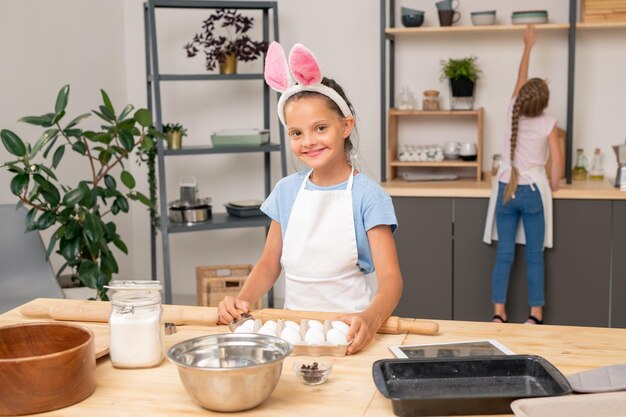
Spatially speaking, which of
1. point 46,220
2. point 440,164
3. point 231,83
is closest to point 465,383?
point 46,220

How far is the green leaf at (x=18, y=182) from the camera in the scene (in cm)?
329

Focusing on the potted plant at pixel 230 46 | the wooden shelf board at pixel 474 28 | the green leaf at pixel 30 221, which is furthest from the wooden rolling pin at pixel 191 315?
the wooden shelf board at pixel 474 28

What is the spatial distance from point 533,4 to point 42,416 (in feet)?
12.6

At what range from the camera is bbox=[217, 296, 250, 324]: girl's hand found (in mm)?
1807

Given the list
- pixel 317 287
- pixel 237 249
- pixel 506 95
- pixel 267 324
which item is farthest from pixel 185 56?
pixel 267 324

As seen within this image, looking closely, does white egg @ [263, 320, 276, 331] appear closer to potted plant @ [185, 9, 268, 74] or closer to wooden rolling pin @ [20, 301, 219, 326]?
wooden rolling pin @ [20, 301, 219, 326]

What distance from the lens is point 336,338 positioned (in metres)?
1.61

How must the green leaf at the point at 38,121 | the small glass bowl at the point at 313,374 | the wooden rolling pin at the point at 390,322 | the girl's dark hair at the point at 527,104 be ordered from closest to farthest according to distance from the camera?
the small glass bowl at the point at 313,374 → the wooden rolling pin at the point at 390,322 → the green leaf at the point at 38,121 → the girl's dark hair at the point at 527,104

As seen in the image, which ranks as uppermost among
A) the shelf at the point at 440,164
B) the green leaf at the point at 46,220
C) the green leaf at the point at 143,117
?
the green leaf at the point at 143,117

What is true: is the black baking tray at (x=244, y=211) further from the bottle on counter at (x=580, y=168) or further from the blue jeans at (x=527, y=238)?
the bottle on counter at (x=580, y=168)

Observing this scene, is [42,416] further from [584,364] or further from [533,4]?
[533,4]

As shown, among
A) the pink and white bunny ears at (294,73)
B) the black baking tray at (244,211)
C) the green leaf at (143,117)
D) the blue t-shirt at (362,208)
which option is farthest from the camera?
the black baking tray at (244,211)

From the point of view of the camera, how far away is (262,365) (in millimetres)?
1316

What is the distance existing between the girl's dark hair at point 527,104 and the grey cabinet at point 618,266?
20.3 inches
